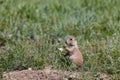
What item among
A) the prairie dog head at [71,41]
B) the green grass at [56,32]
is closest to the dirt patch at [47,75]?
the green grass at [56,32]

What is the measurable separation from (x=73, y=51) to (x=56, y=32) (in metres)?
1.78

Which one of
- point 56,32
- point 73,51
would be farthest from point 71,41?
point 56,32

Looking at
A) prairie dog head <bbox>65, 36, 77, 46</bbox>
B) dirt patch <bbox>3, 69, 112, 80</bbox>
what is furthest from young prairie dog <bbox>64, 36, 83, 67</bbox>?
dirt patch <bbox>3, 69, 112, 80</bbox>

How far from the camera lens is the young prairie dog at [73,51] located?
677 centimetres

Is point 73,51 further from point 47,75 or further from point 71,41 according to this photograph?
point 47,75

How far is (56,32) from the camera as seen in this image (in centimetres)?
859

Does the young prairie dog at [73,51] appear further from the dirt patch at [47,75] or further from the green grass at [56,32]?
the dirt patch at [47,75]

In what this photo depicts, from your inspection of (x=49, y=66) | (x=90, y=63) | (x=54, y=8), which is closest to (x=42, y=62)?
(x=49, y=66)

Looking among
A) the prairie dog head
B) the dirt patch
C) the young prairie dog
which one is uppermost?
the prairie dog head

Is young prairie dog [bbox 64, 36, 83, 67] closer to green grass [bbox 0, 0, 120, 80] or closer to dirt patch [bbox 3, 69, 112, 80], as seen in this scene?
green grass [bbox 0, 0, 120, 80]

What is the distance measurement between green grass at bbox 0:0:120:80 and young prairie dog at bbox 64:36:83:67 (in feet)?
0.25

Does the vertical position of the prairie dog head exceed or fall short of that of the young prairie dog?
it exceeds it

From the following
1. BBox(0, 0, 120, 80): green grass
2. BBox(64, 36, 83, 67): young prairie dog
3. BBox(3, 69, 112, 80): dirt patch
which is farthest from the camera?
BBox(0, 0, 120, 80): green grass

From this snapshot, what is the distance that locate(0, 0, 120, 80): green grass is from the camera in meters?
6.88
